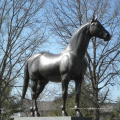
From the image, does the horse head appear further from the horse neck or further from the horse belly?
the horse belly

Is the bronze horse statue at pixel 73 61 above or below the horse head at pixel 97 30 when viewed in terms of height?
below

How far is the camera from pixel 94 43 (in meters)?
13.6

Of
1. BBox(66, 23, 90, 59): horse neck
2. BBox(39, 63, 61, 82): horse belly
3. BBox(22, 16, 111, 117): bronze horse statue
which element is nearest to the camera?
BBox(22, 16, 111, 117): bronze horse statue

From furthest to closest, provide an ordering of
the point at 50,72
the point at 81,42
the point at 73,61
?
1. the point at 50,72
2. the point at 81,42
3. the point at 73,61

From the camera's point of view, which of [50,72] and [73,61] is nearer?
[73,61]

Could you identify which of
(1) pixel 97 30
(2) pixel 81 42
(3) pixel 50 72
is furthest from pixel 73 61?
(1) pixel 97 30

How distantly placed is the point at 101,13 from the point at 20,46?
509 centimetres

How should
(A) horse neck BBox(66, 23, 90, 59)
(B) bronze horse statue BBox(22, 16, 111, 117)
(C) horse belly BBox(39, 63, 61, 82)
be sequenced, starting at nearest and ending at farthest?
(B) bronze horse statue BBox(22, 16, 111, 117)
(A) horse neck BBox(66, 23, 90, 59)
(C) horse belly BBox(39, 63, 61, 82)

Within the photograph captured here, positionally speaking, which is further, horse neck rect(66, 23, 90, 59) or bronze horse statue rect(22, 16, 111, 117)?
horse neck rect(66, 23, 90, 59)

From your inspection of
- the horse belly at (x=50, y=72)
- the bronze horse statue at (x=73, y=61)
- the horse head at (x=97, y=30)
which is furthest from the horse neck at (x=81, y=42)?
the horse belly at (x=50, y=72)

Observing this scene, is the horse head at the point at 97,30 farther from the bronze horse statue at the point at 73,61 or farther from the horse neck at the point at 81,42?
the horse neck at the point at 81,42

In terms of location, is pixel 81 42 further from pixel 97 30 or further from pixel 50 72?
pixel 50 72

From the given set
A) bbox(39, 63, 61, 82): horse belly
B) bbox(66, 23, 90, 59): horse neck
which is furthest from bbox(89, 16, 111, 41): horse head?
bbox(39, 63, 61, 82): horse belly

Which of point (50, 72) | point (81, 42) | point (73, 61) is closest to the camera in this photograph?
point (73, 61)
